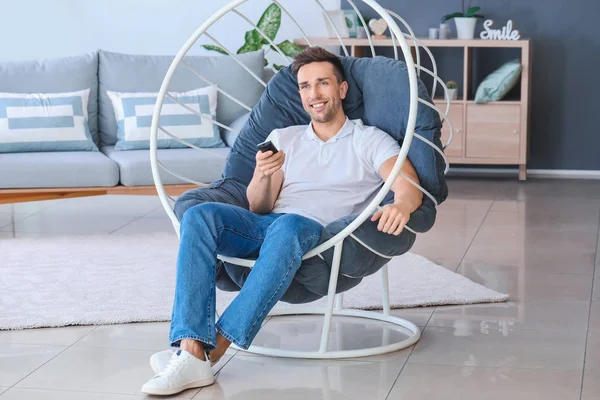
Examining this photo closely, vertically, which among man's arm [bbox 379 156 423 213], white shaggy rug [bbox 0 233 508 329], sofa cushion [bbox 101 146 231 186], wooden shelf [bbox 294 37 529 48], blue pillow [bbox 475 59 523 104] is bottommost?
white shaggy rug [bbox 0 233 508 329]

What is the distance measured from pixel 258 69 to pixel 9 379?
9.82ft

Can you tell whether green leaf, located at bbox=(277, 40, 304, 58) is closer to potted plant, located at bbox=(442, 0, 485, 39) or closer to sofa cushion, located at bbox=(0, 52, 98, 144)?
potted plant, located at bbox=(442, 0, 485, 39)

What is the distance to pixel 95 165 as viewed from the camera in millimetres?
4652

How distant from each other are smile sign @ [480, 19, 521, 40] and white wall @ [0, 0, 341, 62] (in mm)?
1050

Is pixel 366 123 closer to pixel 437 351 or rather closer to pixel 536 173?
pixel 437 351

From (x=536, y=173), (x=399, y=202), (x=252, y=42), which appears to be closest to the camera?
(x=399, y=202)

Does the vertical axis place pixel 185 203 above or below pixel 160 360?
above

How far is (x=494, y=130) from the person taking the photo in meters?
6.16

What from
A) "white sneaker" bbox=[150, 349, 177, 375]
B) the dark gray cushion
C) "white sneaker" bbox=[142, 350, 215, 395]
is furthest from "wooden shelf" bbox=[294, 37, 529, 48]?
"white sneaker" bbox=[142, 350, 215, 395]

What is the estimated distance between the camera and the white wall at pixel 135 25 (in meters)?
6.42

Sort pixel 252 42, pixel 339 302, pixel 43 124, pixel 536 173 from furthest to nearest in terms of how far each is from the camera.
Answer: pixel 536 173, pixel 252 42, pixel 43 124, pixel 339 302

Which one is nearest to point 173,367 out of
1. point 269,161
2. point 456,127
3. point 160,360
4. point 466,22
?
point 160,360

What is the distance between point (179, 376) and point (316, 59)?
1.13 metres

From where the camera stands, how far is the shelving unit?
240 inches
